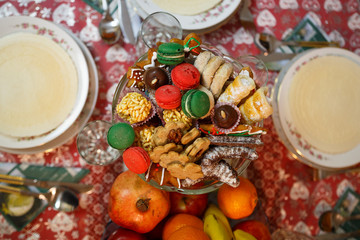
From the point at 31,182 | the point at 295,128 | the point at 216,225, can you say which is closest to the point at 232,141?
the point at 216,225

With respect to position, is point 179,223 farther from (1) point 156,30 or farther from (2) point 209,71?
(1) point 156,30

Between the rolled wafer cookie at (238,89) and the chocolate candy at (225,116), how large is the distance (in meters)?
0.02

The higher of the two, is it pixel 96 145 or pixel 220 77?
pixel 220 77

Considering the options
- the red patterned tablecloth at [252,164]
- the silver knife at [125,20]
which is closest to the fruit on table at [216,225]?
the red patterned tablecloth at [252,164]

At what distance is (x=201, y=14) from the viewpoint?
0.80 m

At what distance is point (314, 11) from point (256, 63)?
0.38 meters

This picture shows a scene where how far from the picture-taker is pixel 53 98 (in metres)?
0.75

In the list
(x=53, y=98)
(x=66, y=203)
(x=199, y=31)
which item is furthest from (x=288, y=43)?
(x=66, y=203)

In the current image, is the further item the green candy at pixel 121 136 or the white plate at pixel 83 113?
the white plate at pixel 83 113

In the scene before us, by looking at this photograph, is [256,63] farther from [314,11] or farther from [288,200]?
[288,200]

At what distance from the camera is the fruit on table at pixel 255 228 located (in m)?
0.72

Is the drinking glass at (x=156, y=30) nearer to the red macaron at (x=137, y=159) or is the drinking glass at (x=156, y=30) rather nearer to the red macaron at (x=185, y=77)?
the red macaron at (x=185, y=77)

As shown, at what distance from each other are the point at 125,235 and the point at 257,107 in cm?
46

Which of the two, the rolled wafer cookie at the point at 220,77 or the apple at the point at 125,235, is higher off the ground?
the rolled wafer cookie at the point at 220,77
